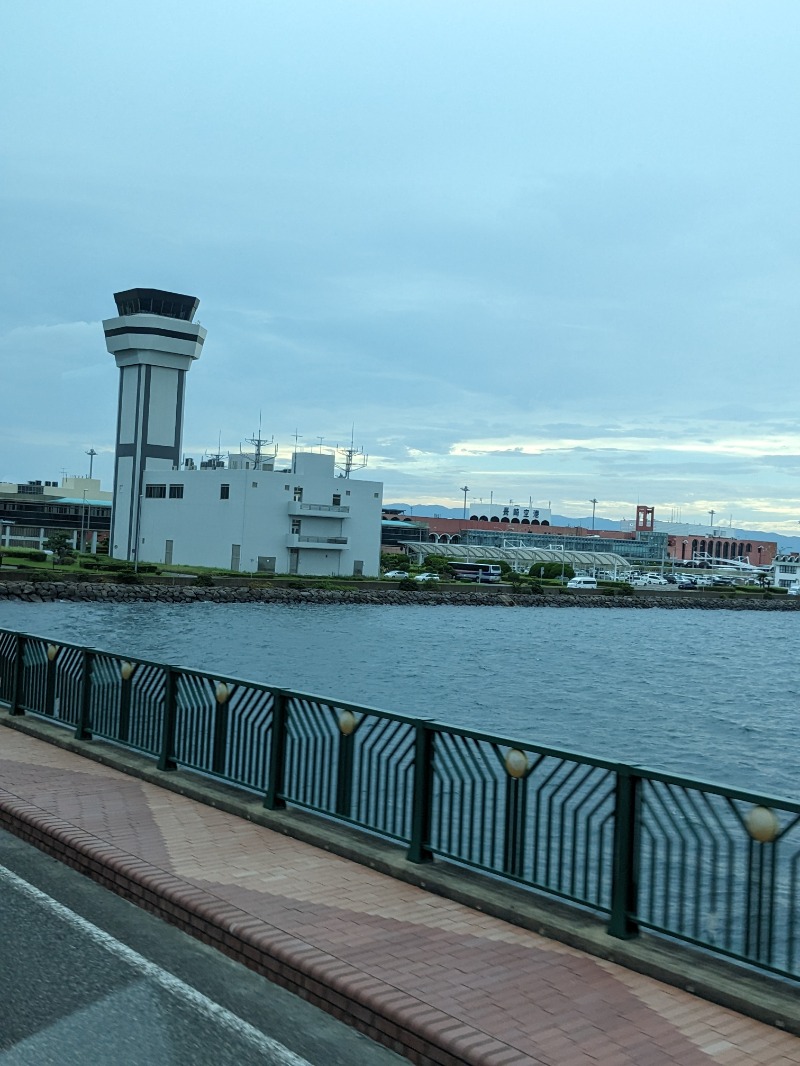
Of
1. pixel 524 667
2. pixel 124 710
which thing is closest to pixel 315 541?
pixel 524 667

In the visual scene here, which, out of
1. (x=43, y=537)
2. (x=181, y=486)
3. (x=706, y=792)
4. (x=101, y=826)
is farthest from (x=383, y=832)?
(x=43, y=537)

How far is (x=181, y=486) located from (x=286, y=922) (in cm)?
10048

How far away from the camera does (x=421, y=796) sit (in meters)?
8.56

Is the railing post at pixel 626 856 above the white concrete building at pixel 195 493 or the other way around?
the other way around

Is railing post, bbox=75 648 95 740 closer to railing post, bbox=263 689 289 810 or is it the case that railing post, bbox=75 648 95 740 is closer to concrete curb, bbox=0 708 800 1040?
concrete curb, bbox=0 708 800 1040

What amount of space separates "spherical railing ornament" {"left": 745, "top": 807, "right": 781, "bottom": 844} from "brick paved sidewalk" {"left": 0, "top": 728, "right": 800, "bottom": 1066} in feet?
3.27

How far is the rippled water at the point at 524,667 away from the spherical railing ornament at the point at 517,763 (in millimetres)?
19444

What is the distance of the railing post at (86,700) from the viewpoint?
13914mm

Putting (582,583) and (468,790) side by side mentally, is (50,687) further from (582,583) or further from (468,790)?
(582,583)

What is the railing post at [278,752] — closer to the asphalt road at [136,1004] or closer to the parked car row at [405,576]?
the asphalt road at [136,1004]

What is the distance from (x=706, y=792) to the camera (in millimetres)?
6531

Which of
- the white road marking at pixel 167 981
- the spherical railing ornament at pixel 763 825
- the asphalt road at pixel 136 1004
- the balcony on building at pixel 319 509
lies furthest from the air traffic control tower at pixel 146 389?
the spherical railing ornament at pixel 763 825

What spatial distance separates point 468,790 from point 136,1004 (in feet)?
13.9

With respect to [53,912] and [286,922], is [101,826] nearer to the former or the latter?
[53,912]
